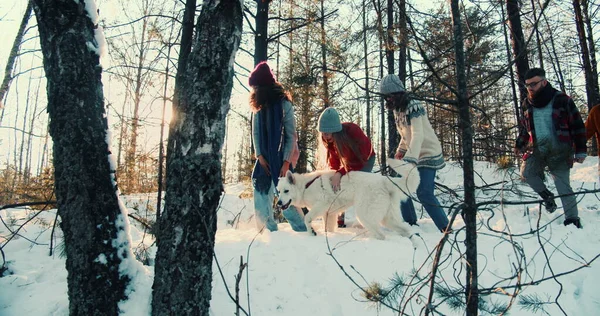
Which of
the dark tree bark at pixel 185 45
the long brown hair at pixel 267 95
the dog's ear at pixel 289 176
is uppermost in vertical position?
the dark tree bark at pixel 185 45

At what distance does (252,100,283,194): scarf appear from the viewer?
4266 millimetres

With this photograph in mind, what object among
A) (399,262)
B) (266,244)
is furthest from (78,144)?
(399,262)

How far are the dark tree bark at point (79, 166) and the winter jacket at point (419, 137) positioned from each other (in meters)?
2.88

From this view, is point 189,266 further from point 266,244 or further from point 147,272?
point 266,244

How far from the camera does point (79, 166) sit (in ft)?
7.31

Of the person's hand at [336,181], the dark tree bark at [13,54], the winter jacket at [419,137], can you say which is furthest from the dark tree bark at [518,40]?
the dark tree bark at [13,54]

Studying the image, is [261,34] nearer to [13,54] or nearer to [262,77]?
[262,77]

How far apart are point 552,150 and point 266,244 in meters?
2.68

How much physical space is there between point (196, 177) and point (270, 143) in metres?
2.19

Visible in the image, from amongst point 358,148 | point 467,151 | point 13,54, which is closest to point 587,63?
point 358,148

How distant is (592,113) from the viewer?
15.2ft

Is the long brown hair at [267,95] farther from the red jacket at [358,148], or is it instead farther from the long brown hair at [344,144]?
the red jacket at [358,148]

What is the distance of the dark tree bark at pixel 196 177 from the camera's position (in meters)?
2.11

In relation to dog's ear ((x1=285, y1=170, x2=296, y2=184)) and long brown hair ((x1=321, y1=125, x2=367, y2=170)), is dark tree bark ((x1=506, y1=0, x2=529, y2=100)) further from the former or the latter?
dog's ear ((x1=285, y1=170, x2=296, y2=184))
